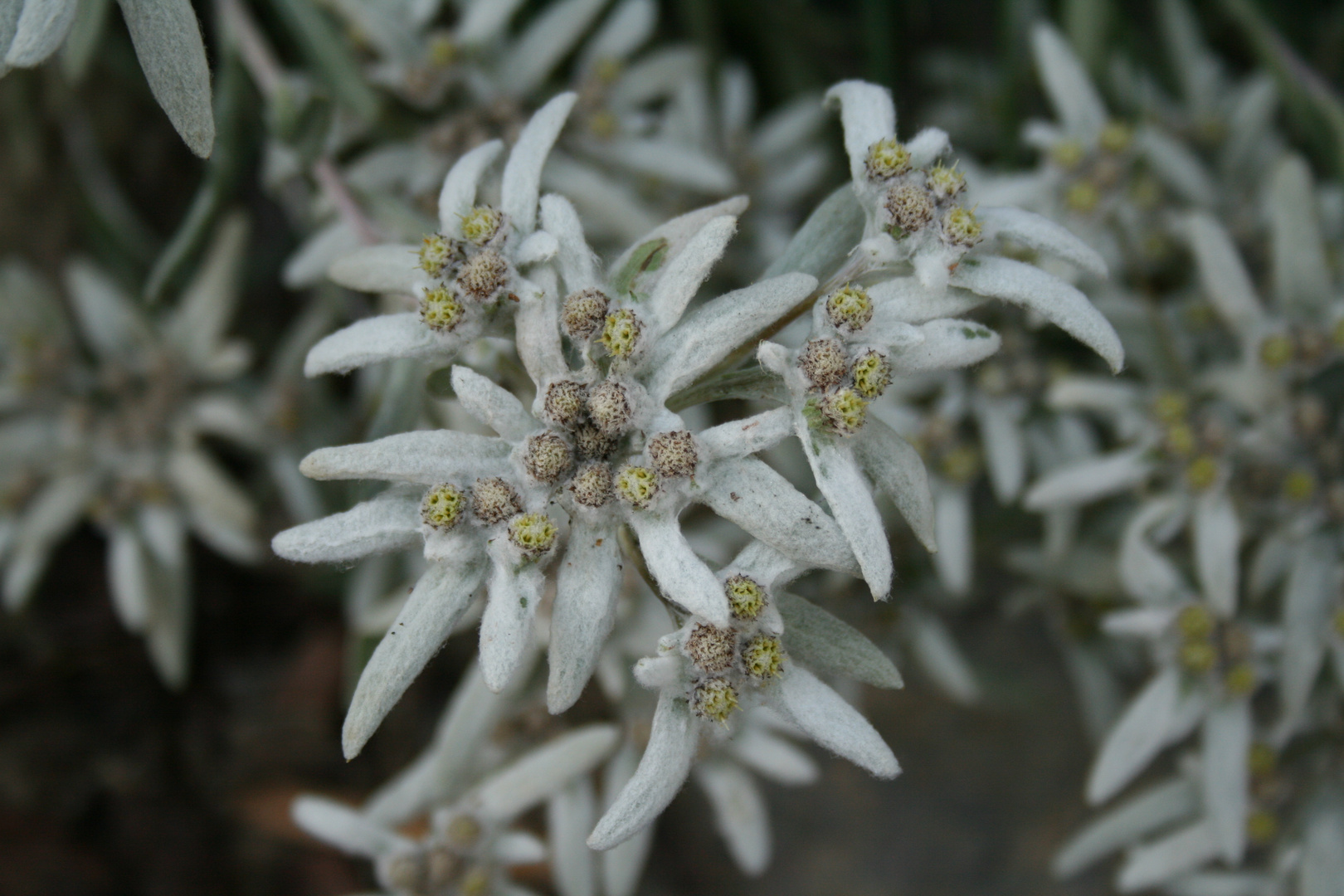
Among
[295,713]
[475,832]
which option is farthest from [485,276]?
[295,713]

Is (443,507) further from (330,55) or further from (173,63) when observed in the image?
(330,55)

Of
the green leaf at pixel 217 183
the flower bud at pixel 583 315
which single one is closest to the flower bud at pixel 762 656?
the flower bud at pixel 583 315

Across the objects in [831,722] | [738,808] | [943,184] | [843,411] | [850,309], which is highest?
[943,184]

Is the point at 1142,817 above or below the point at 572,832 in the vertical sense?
above

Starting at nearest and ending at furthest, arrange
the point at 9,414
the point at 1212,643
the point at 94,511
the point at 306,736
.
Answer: the point at 1212,643
the point at 94,511
the point at 9,414
the point at 306,736

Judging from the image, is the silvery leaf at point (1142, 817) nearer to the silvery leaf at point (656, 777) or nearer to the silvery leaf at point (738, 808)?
the silvery leaf at point (738, 808)

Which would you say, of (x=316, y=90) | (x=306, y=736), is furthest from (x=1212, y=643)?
(x=306, y=736)

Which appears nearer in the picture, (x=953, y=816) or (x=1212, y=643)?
(x=1212, y=643)

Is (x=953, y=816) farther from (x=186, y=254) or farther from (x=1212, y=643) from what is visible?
(x=186, y=254)
